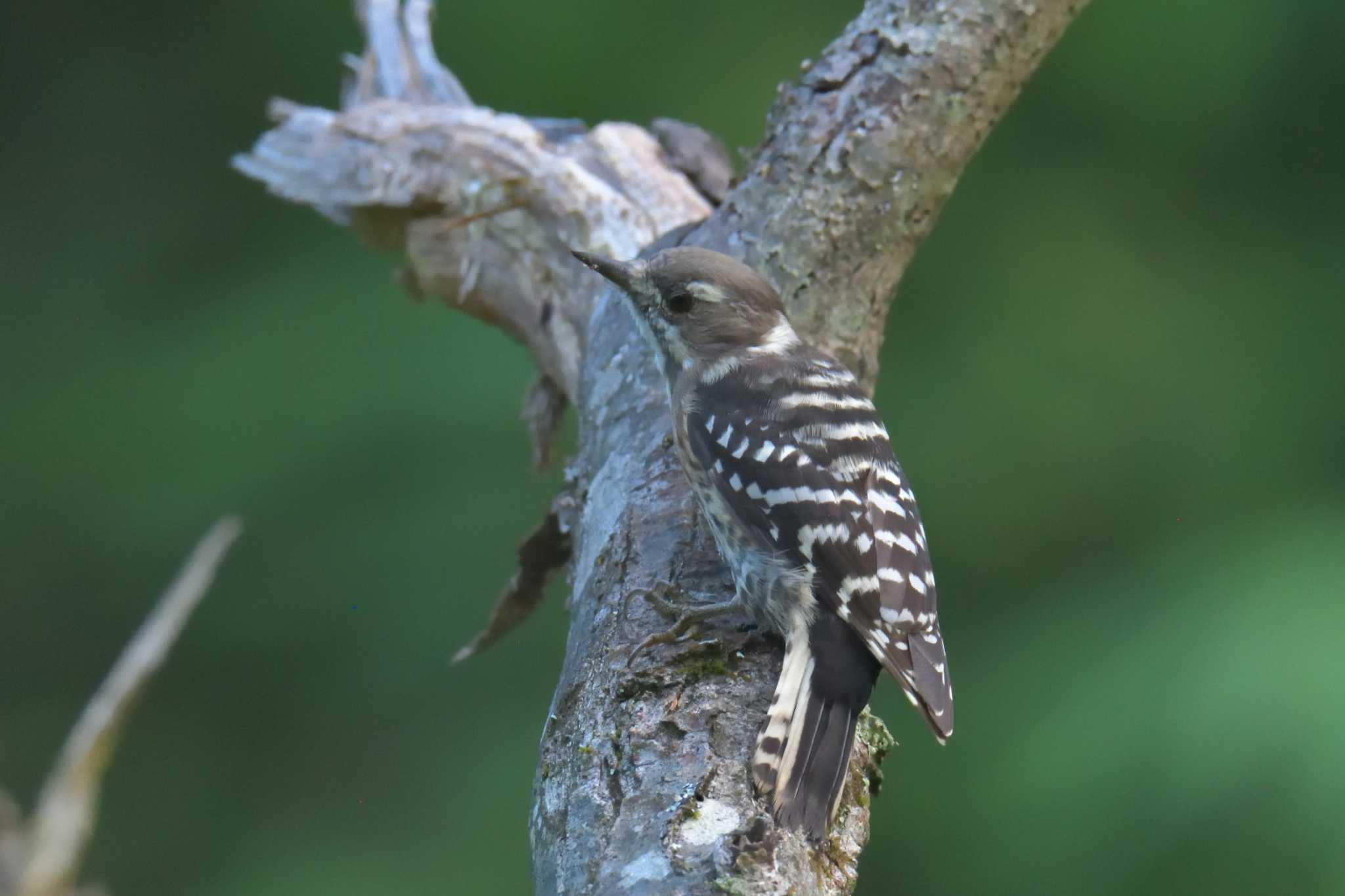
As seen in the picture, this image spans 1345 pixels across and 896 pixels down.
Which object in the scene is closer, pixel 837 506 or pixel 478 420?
pixel 837 506

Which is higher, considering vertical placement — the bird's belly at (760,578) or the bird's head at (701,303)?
the bird's head at (701,303)

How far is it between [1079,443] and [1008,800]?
57.9 inches

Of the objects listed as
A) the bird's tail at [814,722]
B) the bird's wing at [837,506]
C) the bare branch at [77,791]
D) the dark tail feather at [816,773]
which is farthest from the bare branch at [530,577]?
the bare branch at [77,791]

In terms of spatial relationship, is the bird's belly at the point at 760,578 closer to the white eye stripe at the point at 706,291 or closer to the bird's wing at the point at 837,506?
the bird's wing at the point at 837,506

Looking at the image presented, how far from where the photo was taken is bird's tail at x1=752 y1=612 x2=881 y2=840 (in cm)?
158

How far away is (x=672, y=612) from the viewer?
1.95 m

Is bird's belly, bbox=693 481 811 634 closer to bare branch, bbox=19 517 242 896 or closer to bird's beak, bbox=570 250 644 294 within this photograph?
bird's beak, bbox=570 250 644 294

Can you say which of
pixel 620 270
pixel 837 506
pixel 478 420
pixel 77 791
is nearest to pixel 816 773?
pixel 837 506

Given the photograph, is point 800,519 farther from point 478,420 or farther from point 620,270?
point 478,420

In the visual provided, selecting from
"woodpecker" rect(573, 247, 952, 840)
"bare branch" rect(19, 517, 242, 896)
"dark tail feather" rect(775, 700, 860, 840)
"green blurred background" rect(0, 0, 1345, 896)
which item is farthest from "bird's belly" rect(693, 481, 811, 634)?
"green blurred background" rect(0, 0, 1345, 896)

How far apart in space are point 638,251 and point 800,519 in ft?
3.81

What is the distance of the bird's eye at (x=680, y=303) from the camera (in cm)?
249

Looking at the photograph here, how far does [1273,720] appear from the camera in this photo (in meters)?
3.11

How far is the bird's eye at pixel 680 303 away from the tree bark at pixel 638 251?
0.17 m
